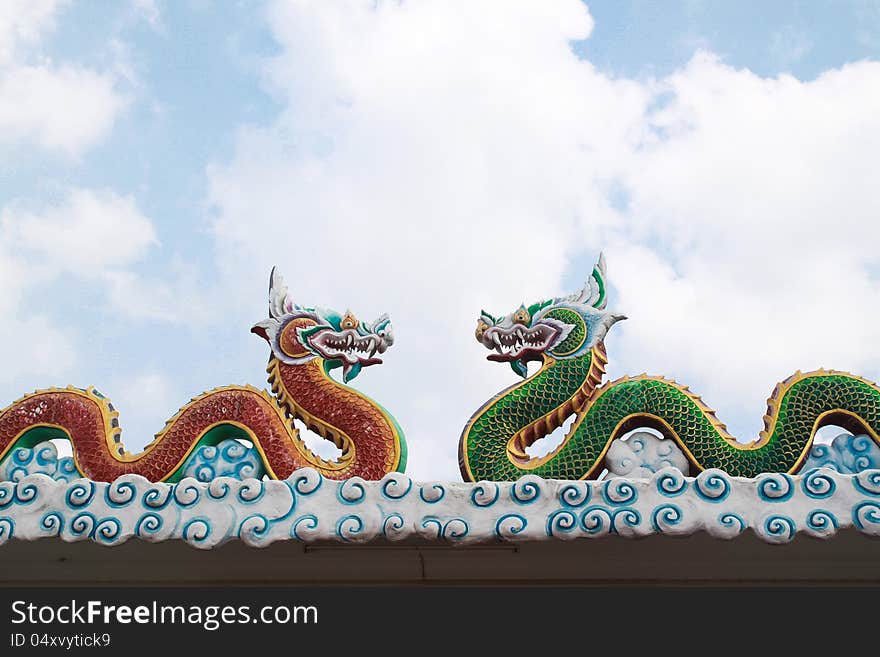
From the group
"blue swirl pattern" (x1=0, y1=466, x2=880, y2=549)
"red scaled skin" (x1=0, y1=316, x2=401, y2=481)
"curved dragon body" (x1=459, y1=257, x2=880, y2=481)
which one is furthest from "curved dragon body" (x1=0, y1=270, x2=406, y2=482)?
"blue swirl pattern" (x1=0, y1=466, x2=880, y2=549)

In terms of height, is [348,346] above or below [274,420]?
above

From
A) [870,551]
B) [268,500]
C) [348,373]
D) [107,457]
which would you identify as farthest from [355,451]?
[870,551]

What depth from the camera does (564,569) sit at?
15.6 feet

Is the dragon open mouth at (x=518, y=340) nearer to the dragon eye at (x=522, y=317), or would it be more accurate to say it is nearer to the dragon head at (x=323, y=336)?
the dragon eye at (x=522, y=317)

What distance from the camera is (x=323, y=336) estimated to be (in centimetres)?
554

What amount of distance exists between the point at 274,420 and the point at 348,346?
69 centimetres

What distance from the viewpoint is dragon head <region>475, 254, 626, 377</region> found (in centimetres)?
536

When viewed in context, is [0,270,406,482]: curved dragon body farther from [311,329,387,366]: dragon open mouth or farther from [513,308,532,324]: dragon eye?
[513,308,532,324]: dragon eye

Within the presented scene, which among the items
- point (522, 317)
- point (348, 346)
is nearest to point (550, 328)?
point (522, 317)

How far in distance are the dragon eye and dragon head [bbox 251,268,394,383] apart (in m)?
0.75

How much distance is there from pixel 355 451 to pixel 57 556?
1.58 m

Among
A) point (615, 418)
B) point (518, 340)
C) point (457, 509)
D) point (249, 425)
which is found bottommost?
point (457, 509)

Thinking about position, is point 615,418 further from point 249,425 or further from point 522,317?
point 249,425

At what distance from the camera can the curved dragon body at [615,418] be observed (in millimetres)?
4852
